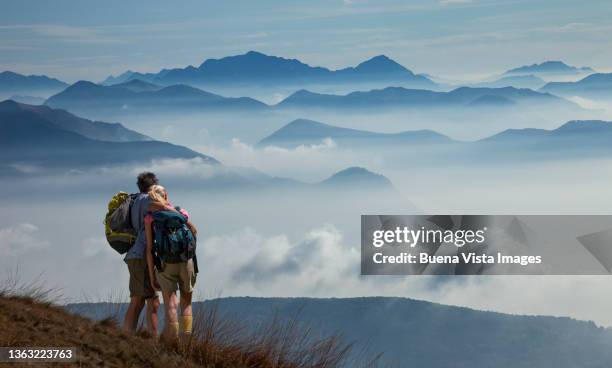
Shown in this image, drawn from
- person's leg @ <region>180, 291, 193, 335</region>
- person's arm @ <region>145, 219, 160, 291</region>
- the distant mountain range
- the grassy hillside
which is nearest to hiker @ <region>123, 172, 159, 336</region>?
person's arm @ <region>145, 219, 160, 291</region>

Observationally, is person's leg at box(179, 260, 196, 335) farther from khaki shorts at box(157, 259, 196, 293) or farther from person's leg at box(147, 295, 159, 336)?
person's leg at box(147, 295, 159, 336)

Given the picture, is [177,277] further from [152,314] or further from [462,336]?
[462,336]

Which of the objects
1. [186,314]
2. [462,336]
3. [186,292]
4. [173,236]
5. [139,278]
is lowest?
[186,314]

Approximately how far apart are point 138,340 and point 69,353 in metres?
1.07

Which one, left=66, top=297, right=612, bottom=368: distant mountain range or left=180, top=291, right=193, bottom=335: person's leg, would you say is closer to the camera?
left=180, top=291, right=193, bottom=335: person's leg

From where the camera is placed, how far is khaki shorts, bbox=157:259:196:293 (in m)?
12.4

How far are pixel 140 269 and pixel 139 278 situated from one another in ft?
0.36

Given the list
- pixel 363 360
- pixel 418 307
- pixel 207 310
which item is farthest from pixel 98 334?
pixel 418 307

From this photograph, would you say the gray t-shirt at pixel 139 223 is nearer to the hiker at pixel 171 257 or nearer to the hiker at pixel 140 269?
the hiker at pixel 140 269

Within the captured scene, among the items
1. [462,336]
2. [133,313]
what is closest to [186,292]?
[133,313]

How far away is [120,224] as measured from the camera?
1273 cm

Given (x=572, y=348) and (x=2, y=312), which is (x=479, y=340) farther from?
(x=2, y=312)

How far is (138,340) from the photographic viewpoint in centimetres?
1251

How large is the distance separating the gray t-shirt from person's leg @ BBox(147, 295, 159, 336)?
61cm
